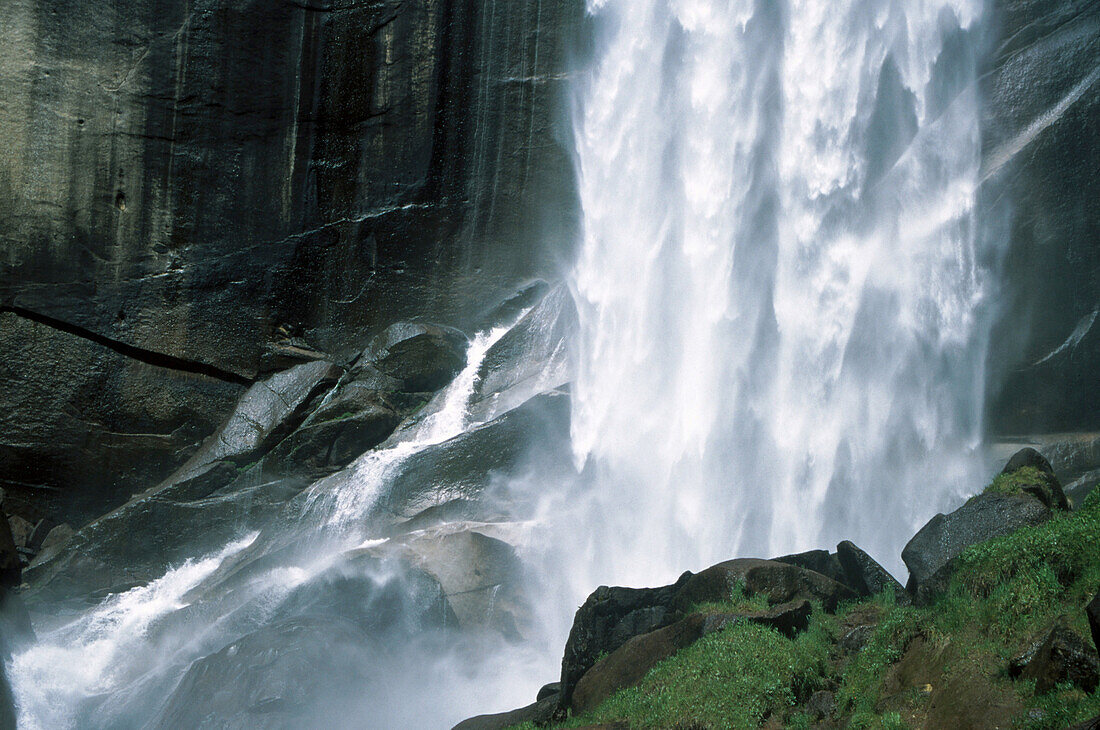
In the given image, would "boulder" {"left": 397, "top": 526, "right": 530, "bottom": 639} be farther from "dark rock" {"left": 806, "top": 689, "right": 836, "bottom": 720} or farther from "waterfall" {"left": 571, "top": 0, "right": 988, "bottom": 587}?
"dark rock" {"left": 806, "top": 689, "right": 836, "bottom": 720}

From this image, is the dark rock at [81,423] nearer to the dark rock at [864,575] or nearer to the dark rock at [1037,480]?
the dark rock at [864,575]

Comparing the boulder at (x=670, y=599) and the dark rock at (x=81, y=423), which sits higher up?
the dark rock at (x=81, y=423)

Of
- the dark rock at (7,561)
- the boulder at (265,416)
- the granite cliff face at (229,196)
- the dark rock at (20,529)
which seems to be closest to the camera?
the dark rock at (7,561)

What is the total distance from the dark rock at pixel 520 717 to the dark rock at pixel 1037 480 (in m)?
5.86

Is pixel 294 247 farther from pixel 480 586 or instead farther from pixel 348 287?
pixel 480 586

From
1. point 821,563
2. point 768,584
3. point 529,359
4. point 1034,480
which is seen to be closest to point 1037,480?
point 1034,480

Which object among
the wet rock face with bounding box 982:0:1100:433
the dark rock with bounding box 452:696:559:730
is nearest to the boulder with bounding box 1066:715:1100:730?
the dark rock with bounding box 452:696:559:730

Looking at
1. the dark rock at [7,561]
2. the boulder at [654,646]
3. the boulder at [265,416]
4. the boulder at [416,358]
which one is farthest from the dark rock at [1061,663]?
the boulder at [265,416]

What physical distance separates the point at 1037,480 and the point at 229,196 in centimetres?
1815

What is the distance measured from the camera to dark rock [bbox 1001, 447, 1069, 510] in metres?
9.98

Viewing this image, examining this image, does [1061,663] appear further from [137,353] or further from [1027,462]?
[137,353]

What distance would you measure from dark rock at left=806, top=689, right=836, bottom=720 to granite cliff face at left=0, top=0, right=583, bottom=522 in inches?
599

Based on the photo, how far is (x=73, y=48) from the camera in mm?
20766

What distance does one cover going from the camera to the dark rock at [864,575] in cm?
1052
